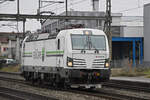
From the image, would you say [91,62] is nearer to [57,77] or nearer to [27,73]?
[57,77]

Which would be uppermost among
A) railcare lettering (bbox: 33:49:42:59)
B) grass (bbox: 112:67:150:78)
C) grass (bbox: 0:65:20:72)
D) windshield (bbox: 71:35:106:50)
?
windshield (bbox: 71:35:106:50)

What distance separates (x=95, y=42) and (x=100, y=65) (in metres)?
1.31

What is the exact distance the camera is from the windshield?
A: 738 inches

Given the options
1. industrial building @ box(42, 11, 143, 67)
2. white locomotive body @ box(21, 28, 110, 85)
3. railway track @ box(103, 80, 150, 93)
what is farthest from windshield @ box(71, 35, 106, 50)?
industrial building @ box(42, 11, 143, 67)

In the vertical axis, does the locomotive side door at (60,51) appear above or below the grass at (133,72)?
above

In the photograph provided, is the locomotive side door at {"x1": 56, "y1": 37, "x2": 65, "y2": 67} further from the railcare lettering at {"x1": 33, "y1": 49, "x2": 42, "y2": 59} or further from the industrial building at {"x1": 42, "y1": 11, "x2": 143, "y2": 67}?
the industrial building at {"x1": 42, "y1": 11, "x2": 143, "y2": 67}

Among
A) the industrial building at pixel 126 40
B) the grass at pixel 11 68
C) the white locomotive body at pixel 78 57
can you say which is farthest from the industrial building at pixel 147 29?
the white locomotive body at pixel 78 57

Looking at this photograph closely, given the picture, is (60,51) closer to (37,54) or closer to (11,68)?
(37,54)

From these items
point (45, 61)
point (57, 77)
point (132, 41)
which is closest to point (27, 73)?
point (45, 61)

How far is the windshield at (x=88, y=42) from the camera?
18.7m

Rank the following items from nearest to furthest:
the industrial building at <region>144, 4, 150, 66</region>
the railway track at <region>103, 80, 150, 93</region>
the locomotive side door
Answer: the locomotive side door → the railway track at <region>103, 80, 150, 93</region> → the industrial building at <region>144, 4, 150, 66</region>

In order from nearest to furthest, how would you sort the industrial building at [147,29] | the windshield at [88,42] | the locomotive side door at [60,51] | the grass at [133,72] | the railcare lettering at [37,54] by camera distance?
the windshield at [88,42] → the locomotive side door at [60,51] → the railcare lettering at [37,54] → the grass at [133,72] → the industrial building at [147,29]

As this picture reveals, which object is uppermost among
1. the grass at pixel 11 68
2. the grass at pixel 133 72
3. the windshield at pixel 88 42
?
the windshield at pixel 88 42

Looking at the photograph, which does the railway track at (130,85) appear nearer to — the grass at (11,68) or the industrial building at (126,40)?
the industrial building at (126,40)
